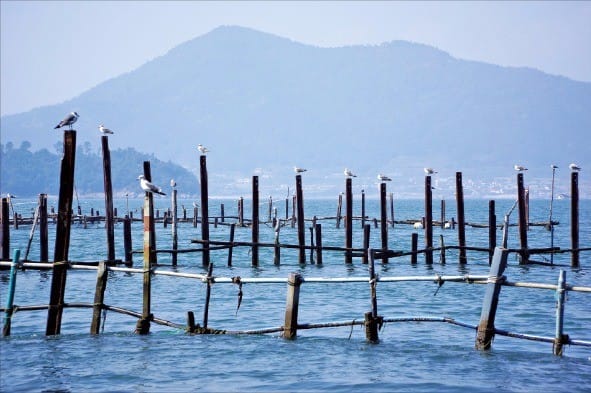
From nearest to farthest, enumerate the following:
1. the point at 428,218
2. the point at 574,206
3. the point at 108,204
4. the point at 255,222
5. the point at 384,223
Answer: the point at 108,204
the point at 574,206
the point at 428,218
the point at 255,222
the point at 384,223

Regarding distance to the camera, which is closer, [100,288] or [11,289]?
[11,289]

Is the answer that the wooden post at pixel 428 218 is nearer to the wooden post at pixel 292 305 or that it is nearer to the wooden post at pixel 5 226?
the wooden post at pixel 5 226

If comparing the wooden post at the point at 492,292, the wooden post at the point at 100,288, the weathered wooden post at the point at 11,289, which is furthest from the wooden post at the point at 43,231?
the wooden post at the point at 492,292

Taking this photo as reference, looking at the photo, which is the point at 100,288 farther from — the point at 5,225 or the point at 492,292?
the point at 5,225

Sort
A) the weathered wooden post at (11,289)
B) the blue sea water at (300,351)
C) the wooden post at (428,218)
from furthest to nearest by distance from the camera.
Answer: the wooden post at (428,218) → the weathered wooden post at (11,289) → the blue sea water at (300,351)

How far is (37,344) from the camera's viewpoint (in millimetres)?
15820

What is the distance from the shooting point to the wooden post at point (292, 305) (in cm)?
1469

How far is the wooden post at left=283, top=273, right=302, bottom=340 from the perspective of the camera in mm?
14688

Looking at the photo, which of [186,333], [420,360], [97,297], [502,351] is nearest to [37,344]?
[97,297]

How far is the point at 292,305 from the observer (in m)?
14.9

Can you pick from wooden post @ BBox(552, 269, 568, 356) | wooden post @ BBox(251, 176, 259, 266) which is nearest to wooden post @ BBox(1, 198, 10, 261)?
wooden post @ BBox(251, 176, 259, 266)

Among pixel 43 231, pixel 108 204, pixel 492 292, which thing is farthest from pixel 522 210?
pixel 492 292

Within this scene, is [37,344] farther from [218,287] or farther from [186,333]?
[218,287]

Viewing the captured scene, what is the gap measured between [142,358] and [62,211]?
Result: 270cm
